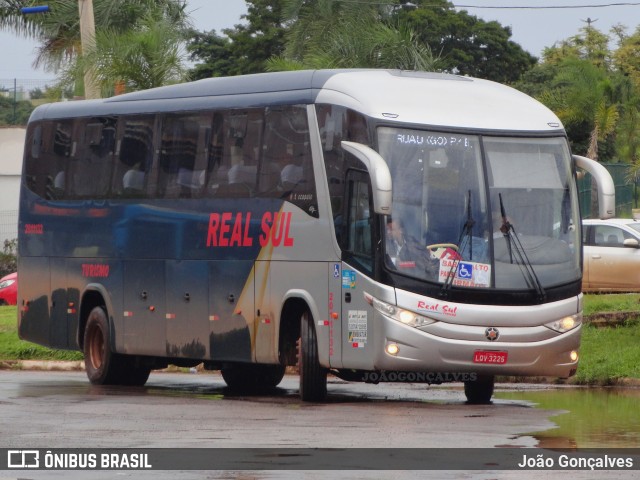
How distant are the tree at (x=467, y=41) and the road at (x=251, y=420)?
187 ft

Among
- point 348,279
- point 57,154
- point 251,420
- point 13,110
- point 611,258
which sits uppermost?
point 13,110

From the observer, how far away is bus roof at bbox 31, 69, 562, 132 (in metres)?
16.4

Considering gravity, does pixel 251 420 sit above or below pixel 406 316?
below

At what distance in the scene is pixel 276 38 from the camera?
238 ft

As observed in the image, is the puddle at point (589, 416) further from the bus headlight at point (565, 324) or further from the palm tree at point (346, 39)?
the palm tree at point (346, 39)

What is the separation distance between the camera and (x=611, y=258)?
30109 millimetres

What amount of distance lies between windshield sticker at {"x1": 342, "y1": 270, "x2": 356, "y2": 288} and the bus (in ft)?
0.10

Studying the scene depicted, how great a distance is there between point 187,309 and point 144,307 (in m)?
1.01

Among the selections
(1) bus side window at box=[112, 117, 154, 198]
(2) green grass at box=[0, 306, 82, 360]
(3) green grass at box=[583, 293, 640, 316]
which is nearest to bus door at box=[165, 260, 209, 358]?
(1) bus side window at box=[112, 117, 154, 198]

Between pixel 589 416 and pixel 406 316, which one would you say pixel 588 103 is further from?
pixel 589 416

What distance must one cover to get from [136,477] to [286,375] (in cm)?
1386

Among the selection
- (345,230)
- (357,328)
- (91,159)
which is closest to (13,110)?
(91,159)

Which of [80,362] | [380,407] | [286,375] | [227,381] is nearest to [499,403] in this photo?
[380,407]

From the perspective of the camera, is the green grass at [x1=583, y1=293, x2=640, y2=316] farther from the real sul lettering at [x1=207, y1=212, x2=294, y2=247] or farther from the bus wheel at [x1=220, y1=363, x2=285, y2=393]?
the real sul lettering at [x1=207, y1=212, x2=294, y2=247]
